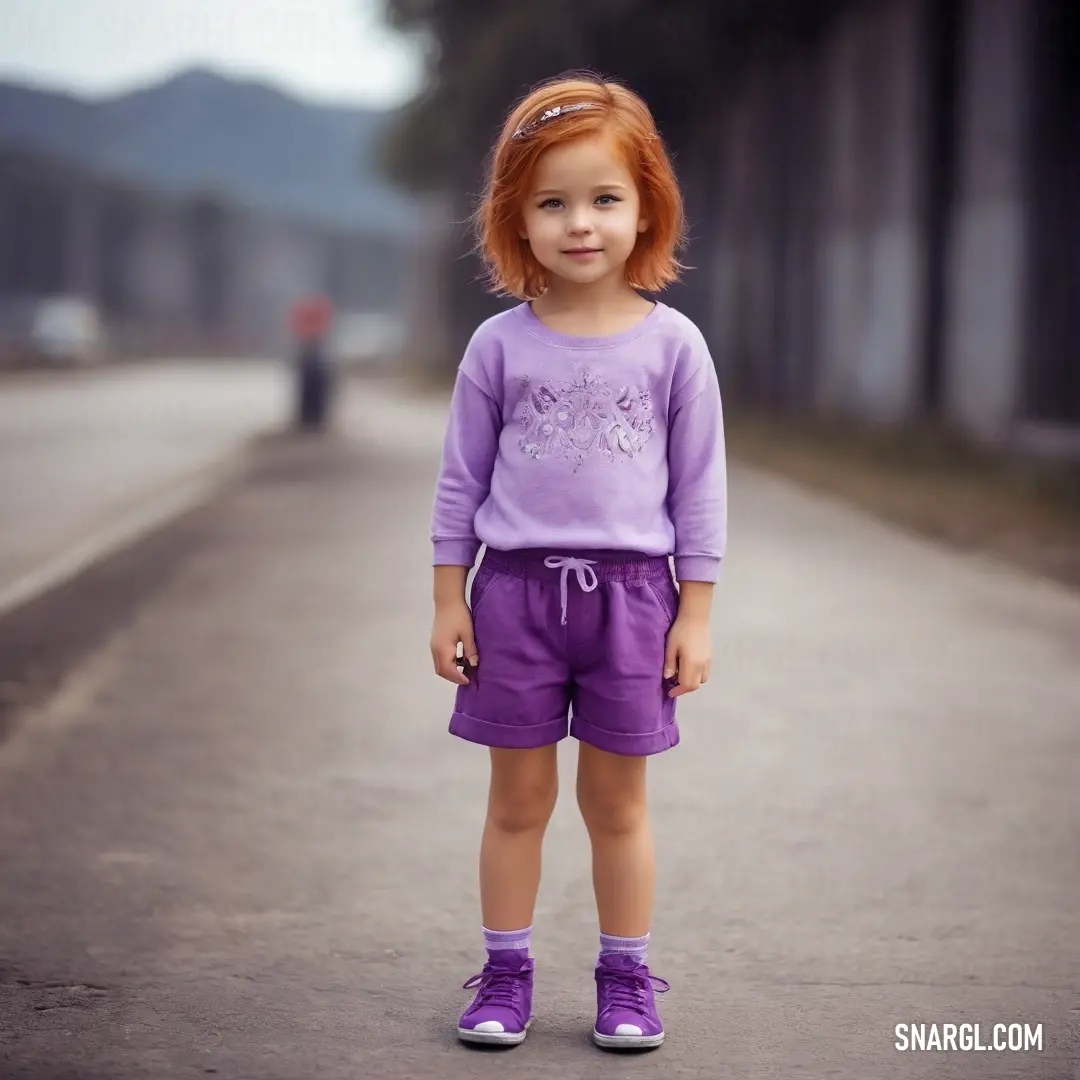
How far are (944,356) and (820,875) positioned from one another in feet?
48.1

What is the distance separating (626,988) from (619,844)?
10.2 inches

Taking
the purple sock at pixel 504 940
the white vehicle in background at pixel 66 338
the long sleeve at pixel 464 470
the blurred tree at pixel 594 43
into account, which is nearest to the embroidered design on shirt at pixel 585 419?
the long sleeve at pixel 464 470

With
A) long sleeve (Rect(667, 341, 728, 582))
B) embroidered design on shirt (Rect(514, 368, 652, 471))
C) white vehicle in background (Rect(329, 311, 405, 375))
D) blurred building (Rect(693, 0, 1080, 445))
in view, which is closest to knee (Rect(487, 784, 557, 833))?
long sleeve (Rect(667, 341, 728, 582))

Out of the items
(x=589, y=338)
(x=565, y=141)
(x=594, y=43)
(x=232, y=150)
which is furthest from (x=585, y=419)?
(x=232, y=150)

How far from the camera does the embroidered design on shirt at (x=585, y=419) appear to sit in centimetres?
316

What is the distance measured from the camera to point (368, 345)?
70.5 m

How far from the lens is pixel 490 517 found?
324 cm

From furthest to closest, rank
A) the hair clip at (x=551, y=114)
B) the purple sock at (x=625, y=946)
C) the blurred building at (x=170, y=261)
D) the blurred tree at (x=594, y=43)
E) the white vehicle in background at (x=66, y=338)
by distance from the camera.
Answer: the blurred building at (x=170, y=261) → the white vehicle in background at (x=66, y=338) → the blurred tree at (x=594, y=43) → the purple sock at (x=625, y=946) → the hair clip at (x=551, y=114)

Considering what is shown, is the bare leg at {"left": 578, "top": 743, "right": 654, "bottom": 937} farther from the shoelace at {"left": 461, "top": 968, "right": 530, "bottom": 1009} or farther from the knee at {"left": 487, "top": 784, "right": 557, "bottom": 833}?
the shoelace at {"left": 461, "top": 968, "right": 530, "bottom": 1009}

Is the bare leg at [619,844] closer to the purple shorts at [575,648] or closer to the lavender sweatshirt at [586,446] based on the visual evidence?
the purple shorts at [575,648]

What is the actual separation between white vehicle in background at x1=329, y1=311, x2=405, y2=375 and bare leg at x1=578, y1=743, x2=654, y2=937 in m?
56.1

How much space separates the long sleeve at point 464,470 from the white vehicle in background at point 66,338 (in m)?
44.9

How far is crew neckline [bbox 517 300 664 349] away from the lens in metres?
3.19

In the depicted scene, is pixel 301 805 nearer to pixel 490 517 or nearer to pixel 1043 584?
pixel 490 517
